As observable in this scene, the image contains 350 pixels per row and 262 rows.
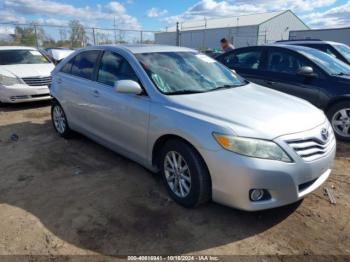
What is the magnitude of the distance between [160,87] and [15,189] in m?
2.11

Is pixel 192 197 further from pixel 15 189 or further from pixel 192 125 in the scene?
pixel 15 189

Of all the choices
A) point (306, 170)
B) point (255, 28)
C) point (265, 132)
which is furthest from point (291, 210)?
point (255, 28)

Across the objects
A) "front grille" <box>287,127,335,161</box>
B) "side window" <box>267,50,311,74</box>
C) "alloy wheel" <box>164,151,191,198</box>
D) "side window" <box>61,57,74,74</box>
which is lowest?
"alloy wheel" <box>164,151,191,198</box>

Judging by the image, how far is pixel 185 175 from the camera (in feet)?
10.5

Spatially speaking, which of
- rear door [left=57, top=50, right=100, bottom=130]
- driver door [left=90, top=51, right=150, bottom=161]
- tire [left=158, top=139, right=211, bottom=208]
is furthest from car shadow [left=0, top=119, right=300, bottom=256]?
rear door [left=57, top=50, right=100, bottom=130]

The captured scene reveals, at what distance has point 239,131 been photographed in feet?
9.11

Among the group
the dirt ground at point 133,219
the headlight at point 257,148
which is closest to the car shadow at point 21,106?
the dirt ground at point 133,219

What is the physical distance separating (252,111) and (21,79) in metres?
6.54

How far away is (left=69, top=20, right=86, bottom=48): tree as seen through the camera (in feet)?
66.5

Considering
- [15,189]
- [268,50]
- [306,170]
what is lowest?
[15,189]

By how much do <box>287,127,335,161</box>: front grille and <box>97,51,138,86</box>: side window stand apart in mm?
1916

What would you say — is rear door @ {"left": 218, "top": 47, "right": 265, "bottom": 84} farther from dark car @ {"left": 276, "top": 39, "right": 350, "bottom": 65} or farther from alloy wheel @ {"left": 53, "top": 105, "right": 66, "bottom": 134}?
alloy wheel @ {"left": 53, "top": 105, "right": 66, "bottom": 134}

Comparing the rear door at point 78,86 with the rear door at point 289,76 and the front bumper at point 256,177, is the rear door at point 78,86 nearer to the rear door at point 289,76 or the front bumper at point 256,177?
the front bumper at point 256,177

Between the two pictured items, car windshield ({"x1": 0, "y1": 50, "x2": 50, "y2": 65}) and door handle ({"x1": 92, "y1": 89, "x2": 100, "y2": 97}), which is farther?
car windshield ({"x1": 0, "y1": 50, "x2": 50, "y2": 65})
